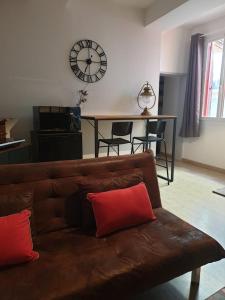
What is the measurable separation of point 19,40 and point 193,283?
347 centimetres

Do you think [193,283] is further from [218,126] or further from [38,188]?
[218,126]

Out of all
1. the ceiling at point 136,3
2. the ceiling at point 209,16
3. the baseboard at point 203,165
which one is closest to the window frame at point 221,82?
the ceiling at point 209,16

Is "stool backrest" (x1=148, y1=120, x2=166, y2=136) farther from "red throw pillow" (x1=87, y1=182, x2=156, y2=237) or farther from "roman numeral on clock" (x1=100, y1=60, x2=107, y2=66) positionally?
"red throw pillow" (x1=87, y1=182, x2=156, y2=237)

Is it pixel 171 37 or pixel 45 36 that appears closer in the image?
pixel 45 36

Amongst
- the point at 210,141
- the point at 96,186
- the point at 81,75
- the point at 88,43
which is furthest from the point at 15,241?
the point at 210,141

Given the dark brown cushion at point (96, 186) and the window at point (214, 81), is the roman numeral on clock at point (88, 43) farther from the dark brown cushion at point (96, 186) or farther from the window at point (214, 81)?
the dark brown cushion at point (96, 186)

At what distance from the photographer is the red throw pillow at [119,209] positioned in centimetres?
149

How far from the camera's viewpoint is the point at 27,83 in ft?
11.0

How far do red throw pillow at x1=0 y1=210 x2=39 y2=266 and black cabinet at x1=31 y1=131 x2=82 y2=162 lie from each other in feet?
5.81

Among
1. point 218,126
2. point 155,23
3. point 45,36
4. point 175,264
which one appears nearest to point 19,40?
point 45,36

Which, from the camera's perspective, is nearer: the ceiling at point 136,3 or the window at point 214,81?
the ceiling at point 136,3

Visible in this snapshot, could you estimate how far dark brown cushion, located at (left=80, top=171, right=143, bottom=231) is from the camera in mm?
1551

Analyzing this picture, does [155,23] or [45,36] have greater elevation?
[155,23]

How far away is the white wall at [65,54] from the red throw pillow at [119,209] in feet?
7.78
